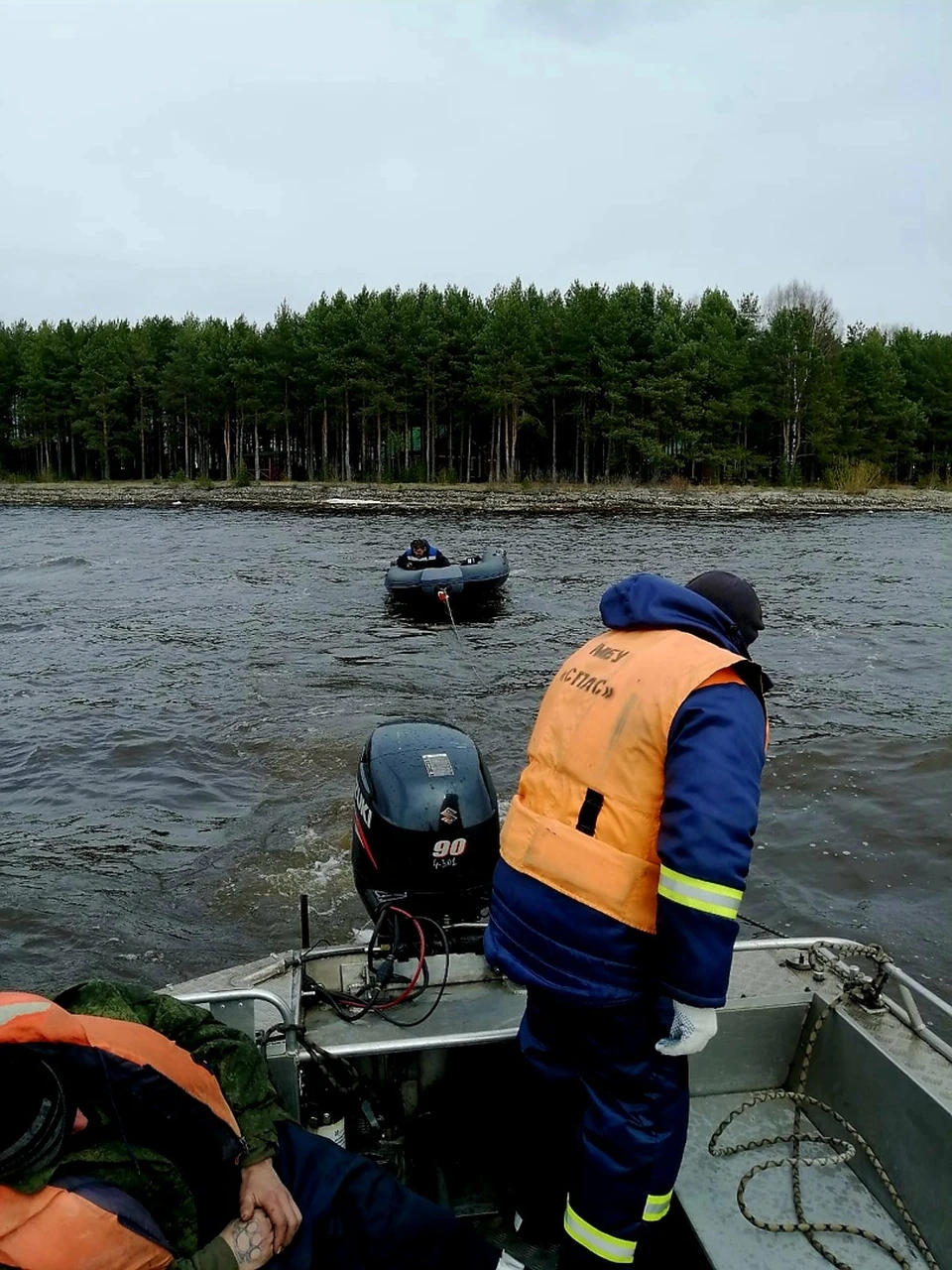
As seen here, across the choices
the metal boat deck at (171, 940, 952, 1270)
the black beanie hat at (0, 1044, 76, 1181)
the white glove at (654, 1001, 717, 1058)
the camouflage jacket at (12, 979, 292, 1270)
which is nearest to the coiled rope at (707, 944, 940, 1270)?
the metal boat deck at (171, 940, 952, 1270)

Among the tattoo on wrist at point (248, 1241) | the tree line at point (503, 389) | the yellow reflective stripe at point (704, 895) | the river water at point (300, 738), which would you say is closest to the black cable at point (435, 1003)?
the tattoo on wrist at point (248, 1241)

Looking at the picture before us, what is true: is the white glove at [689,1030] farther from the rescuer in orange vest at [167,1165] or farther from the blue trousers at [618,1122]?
the rescuer in orange vest at [167,1165]

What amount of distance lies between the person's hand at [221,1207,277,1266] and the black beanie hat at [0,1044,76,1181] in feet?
1.84

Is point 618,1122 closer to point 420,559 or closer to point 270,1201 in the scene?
point 270,1201

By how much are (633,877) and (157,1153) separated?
46.8 inches

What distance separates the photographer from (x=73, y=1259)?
5.34 feet

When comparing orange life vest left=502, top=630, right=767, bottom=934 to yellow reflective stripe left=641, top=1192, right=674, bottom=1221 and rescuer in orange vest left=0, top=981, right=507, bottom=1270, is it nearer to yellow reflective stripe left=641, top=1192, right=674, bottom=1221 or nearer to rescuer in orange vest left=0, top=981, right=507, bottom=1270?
yellow reflective stripe left=641, top=1192, right=674, bottom=1221

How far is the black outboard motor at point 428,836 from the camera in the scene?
3912 mm

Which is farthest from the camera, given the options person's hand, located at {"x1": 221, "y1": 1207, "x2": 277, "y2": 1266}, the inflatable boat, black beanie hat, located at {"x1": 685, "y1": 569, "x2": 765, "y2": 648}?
the inflatable boat

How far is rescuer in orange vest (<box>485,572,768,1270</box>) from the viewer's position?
2098 millimetres

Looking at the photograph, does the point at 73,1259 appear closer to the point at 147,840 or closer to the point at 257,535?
the point at 147,840

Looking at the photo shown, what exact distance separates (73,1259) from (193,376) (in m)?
60.1

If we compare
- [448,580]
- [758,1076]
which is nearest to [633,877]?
[758,1076]

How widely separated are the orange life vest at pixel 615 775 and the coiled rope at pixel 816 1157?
115 centimetres
